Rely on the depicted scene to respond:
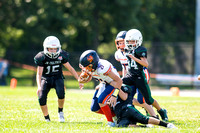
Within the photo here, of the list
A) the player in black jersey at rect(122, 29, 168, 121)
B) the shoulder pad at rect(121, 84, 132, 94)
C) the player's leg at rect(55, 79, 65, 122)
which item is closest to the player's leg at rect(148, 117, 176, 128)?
the shoulder pad at rect(121, 84, 132, 94)

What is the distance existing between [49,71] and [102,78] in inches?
56.7

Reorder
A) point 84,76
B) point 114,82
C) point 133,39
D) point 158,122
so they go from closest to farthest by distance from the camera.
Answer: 1. point 158,122
2. point 84,76
3. point 114,82
4. point 133,39

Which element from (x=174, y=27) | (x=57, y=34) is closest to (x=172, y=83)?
(x=57, y=34)

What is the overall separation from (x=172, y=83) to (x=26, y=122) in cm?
1954

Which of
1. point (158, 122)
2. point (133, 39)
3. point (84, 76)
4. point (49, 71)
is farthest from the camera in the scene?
point (49, 71)

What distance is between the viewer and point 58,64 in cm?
771

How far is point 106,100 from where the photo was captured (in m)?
6.70

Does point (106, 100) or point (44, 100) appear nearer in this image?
point (106, 100)

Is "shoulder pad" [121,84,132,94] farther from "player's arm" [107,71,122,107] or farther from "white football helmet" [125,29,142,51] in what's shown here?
"white football helmet" [125,29,142,51]

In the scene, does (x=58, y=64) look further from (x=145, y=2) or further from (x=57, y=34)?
(x=145, y=2)

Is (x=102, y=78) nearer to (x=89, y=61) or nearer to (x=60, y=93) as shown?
(x=89, y=61)

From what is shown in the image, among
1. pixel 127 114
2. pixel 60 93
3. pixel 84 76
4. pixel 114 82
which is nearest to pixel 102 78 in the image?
pixel 114 82

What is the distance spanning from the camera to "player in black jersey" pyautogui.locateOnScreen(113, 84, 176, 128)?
617 cm

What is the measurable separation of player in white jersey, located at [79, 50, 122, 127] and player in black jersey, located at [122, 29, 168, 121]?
0.66 meters
